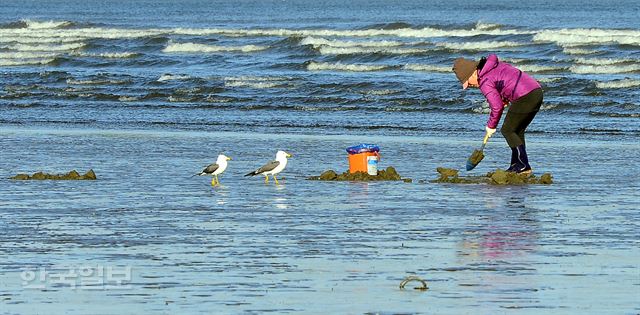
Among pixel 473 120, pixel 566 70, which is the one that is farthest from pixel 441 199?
pixel 566 70

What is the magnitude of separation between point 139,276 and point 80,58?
1482 inches

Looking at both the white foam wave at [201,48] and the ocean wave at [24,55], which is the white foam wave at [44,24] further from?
the ocean wave at [24,55]

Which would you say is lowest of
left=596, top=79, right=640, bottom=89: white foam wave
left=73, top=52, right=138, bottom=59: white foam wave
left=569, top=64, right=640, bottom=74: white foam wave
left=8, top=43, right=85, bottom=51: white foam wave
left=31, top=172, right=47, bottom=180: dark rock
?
left=8, top=43, right=85, bottom=51: white foam wave

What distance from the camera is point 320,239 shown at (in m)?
10.2

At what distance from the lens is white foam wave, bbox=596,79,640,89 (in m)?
A: 30.1

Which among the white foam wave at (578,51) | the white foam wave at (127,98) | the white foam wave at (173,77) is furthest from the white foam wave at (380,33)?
the white foam wave at (127,98)

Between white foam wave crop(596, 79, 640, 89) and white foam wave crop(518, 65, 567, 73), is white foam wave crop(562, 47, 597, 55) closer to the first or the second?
white foam wave crop(518, 65, 567, 73)

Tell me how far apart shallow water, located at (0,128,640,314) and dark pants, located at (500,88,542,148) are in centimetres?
61

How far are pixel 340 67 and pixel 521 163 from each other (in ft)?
83.9

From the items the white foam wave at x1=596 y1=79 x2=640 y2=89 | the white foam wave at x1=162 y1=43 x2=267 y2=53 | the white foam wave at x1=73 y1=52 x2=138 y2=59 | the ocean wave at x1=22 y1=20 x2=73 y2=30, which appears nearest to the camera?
the white foam wave at x1=596 y1=79 x2=640 y2=89

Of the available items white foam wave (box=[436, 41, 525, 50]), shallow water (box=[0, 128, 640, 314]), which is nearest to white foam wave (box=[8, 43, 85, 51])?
white foam wave (box=[436, 41, 525, 50])

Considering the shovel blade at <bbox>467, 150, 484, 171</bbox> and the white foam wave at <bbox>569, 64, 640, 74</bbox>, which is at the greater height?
the shovel blade at <bbox>467, 150, 484, 171</bbox>

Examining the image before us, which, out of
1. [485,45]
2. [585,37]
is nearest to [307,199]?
[485,45]

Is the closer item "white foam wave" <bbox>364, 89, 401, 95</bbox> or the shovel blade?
the shovel blade
